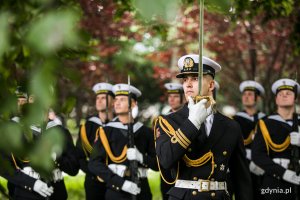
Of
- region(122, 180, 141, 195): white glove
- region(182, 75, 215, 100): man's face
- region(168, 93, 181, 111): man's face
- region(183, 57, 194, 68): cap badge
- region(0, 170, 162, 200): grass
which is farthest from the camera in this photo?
region(0, 170, 162, 200): grass

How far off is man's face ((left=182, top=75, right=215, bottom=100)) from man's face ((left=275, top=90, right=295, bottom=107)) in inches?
129

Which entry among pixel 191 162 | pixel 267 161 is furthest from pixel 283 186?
pixel 191 162

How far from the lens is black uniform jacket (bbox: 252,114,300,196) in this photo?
811 centimetres

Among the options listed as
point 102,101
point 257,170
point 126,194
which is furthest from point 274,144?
point 102,101

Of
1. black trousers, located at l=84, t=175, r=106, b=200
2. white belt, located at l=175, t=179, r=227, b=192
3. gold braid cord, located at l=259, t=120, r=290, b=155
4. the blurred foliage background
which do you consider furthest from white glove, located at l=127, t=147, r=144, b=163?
white belt, located at l=175, t=179, r=227, b=192

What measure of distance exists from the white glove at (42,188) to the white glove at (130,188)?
96cm

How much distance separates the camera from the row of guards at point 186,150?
A: 5.15m

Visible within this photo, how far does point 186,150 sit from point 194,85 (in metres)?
0.50

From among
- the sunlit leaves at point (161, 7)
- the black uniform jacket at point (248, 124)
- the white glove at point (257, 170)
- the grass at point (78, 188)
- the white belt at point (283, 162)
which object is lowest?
the grass at point (78, 188)

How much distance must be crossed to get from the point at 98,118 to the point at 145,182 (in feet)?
6.41

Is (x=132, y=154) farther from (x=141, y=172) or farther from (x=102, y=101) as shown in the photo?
(x=102, y=101)

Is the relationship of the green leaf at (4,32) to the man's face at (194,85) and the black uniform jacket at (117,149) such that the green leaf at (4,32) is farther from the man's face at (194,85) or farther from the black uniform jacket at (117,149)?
the black uniform jacket at (117,149)

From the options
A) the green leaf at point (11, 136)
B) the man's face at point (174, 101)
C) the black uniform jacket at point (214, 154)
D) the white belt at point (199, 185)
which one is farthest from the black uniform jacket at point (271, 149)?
the green leaf at point (11, 136)

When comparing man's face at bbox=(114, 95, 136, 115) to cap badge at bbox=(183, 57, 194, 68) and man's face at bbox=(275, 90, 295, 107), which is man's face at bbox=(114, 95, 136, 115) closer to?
man's face at bbox=(275, 90, 295, 107)
